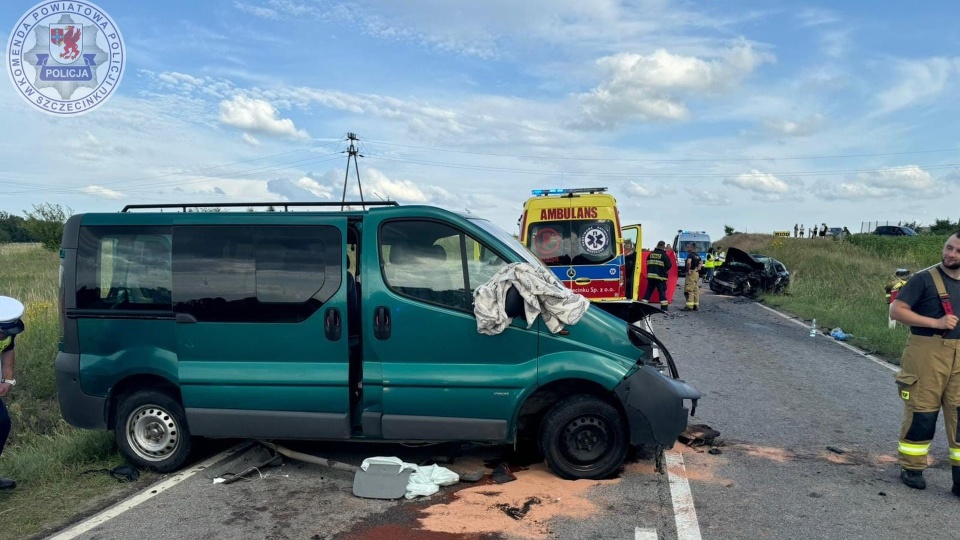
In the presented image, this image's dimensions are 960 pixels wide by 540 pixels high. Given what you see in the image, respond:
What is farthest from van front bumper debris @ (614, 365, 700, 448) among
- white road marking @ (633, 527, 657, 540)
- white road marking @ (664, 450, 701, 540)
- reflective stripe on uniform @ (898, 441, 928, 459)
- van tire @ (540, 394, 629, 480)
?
reflective stripe on uniform @ (898, 441, 928, 459)

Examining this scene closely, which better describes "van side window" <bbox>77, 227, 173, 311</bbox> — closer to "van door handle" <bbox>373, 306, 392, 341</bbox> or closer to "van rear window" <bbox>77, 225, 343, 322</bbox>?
"van rear window" <bbox>77, 225, 343, 322</bbox>

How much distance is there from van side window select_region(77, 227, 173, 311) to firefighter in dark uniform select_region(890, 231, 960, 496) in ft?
18.7

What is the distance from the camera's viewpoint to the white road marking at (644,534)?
401 centimetres

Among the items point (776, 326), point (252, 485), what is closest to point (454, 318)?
point (252, 485)

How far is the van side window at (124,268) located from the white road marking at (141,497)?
1359 millimetres

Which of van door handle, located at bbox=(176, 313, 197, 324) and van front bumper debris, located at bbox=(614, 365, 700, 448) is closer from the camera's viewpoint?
van front bumper debris, located at bbox=(614, 365, 700, 448)

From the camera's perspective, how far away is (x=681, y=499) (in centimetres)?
461

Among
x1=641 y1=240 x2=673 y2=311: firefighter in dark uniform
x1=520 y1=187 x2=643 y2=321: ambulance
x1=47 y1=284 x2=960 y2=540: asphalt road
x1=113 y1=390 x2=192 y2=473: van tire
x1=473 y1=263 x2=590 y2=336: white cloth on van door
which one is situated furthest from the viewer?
x1=641 y1=240 x2=673 y2=311: firefighter in dark uniform

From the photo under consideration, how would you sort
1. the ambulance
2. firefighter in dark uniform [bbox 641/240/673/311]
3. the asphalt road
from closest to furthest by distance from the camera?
1. the asphalt road
2. the ambulance
3. firefighter in dark uniform [bbox 641/240/673/311]

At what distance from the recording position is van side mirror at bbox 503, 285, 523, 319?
4746mm

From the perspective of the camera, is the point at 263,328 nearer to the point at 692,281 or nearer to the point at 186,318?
the point at 186,318

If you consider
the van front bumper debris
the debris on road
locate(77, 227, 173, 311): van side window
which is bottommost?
the debris on road

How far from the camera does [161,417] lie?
526cm

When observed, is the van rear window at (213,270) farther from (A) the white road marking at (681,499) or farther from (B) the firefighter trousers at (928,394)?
(B) the firefighter trousers at (928,394)
